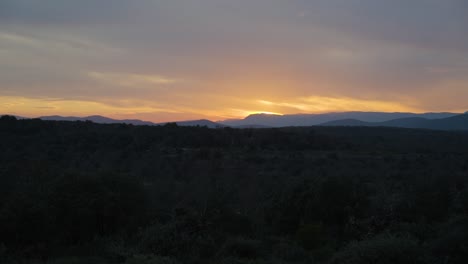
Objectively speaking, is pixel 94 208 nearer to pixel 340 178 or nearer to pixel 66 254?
pixel 66 254

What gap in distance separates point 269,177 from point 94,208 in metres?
Answer: 16.8

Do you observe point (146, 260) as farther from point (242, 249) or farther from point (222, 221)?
point (222, 221)

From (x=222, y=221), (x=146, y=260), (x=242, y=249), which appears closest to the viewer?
(x=146, y=260)

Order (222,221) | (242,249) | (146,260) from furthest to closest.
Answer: (222,221)
(242,249)
(146,260)

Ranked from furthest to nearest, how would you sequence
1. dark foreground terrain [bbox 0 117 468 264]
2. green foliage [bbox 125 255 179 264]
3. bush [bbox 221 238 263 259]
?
bush [bbox 221 238 263 259]
dark foreground terrain [bbox 0 117 468 264]
green foliage [bbox 125 255 179 264]

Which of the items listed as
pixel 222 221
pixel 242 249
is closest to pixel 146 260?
pixel 242 249

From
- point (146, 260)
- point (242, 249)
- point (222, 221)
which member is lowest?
point (242, 249)

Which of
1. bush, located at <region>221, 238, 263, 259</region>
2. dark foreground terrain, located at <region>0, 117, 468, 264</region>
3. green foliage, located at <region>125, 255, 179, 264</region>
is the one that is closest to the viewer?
green foliage, located at <region>125, 255, 179, 264</region>

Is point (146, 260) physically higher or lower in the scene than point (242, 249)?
higher

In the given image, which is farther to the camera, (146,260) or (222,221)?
(222,221)

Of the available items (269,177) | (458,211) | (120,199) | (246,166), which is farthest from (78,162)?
(458,211)

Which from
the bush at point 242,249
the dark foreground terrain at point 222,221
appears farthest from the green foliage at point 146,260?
the bush at point 242,249

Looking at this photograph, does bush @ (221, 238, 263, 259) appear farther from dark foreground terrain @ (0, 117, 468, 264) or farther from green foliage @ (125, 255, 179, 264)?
green foliage @ (125, 255, 179, 264)

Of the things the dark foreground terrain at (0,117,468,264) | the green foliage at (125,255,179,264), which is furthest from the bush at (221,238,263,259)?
the green foliage at (125,255,179,264)
